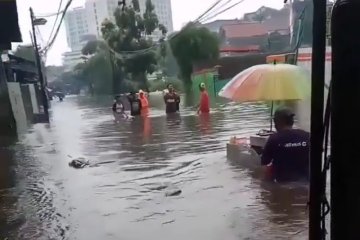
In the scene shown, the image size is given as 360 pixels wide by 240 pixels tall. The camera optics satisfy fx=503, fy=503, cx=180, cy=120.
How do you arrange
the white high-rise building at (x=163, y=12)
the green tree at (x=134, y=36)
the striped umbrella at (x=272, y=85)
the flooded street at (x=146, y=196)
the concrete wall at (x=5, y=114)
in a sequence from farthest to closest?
the green tree at (x=134, y=36)
the white high-rise building at (x=163, y=12)
the concrete wall at (x=5, y=114)
the striped umbrella at (x=272, y=85)
the flooded street at (x=146, y=196)

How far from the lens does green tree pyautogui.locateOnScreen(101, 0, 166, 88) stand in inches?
1718

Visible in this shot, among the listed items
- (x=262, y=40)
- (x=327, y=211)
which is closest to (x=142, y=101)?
(x=327, y=211)

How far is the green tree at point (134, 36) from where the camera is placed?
43.6m

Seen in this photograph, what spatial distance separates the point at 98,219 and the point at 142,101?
1899 cm

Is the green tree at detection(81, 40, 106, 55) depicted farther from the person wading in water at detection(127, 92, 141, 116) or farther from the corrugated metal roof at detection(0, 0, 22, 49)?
the corrugated metal roof at detection(0, 0, 22, 49)

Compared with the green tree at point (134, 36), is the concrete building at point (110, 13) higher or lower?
higher

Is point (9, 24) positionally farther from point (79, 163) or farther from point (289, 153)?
point (289, 153)

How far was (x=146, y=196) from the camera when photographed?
7.39m

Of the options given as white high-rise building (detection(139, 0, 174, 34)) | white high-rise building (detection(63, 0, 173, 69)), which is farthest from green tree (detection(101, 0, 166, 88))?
white high-rise building (detection(63, 0, 173, 69))

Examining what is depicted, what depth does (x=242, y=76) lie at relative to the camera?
26.7ft

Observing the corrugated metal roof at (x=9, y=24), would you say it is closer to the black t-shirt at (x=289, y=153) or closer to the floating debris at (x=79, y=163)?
the floating debris at (x=79, y=163)

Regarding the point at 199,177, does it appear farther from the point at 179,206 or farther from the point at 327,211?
the point at 327,211

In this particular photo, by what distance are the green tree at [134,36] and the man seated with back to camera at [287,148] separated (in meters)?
37.1

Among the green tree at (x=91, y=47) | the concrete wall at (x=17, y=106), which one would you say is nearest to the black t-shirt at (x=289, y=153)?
the concrete wall at (x=17, y=106)
